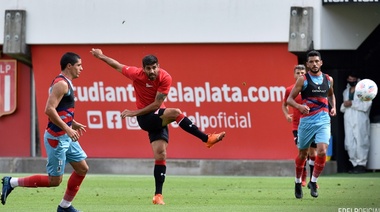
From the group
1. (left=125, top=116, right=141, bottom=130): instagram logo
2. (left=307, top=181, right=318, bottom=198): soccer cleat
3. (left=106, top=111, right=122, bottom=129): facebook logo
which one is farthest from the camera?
(left=106, top=111, right=122, bottom=129): facebook logo

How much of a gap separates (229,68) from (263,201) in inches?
459

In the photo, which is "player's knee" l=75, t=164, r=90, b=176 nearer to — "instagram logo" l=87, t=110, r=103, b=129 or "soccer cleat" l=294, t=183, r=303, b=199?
"soccer cleat" l=294, t=183, r=303, b=199

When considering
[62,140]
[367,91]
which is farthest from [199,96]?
[62,140]

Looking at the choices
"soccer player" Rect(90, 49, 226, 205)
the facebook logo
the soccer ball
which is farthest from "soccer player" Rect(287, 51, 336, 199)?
the facebook logo

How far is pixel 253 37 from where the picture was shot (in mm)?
28953

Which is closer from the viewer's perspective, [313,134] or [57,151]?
[57,151]

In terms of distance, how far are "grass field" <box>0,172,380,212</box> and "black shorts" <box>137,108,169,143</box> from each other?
1.03 meters

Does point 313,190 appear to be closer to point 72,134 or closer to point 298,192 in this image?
point 298,192

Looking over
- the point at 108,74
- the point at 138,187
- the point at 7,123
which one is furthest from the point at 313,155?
the point at 7,123

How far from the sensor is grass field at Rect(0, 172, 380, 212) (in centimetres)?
1689

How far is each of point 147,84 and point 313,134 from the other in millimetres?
3037

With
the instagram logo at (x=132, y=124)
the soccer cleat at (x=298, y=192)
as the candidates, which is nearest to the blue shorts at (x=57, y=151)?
the soccer cleat at (x=298, y=192)

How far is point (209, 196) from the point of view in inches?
770

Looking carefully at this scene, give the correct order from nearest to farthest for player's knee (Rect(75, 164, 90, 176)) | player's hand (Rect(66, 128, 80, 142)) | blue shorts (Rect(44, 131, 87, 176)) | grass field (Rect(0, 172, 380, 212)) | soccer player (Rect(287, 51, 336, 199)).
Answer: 1. player's hand (Rect(66, 128, 80, 142))
2. blue shorts (Rect(44, 131, 87, 176))
3. player's knee (Rect(75, 164, 90, 176))
4. grass field (Rect(0, 172, 380, 212))
5. soccer player (Rect(287, 51, 336, 199))
